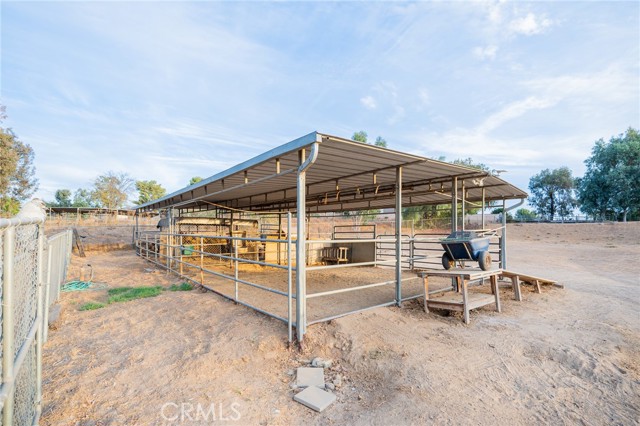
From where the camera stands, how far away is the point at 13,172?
21281 millimetres

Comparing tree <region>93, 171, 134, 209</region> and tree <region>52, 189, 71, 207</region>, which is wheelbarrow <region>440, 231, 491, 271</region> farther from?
tree <region>52, 189, 71, 207</region>

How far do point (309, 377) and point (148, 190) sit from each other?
149ft

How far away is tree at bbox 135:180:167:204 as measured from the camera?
4106cm

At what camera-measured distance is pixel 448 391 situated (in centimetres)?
266

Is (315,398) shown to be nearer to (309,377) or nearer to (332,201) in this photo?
(309,377)

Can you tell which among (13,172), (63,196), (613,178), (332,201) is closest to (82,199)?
(63,196)

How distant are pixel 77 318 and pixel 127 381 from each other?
2464 millimetres

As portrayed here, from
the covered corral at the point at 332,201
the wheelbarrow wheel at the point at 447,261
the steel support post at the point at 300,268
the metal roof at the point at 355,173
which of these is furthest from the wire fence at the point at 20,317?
the wheelbarrow wheel at the point at 447,261

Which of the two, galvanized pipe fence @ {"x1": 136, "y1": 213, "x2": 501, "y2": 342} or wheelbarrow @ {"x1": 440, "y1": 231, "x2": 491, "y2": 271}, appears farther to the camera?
wheelbarrow @ {"x1": 440, "y1": 231, "x2": 491, "y2": 271}

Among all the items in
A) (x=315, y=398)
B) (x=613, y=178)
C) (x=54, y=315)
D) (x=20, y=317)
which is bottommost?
(x=315, y=398)

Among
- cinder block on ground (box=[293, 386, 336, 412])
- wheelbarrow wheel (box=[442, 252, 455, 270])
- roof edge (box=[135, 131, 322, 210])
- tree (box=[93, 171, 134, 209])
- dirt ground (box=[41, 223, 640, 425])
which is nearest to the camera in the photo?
dirt ground (box=[41, 223, 640, 425])

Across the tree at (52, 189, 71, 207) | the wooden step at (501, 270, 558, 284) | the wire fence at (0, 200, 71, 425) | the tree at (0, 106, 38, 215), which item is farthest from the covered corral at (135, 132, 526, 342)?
the tree at (52, 189, 71, 207)

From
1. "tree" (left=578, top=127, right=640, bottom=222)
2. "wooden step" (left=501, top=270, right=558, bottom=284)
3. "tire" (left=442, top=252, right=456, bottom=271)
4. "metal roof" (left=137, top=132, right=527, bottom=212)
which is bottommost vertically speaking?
"wooden step" (left=501, top=270, right=558, bottom=284)

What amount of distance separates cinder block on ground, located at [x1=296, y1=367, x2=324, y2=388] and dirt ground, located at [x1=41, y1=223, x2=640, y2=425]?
98 mm
